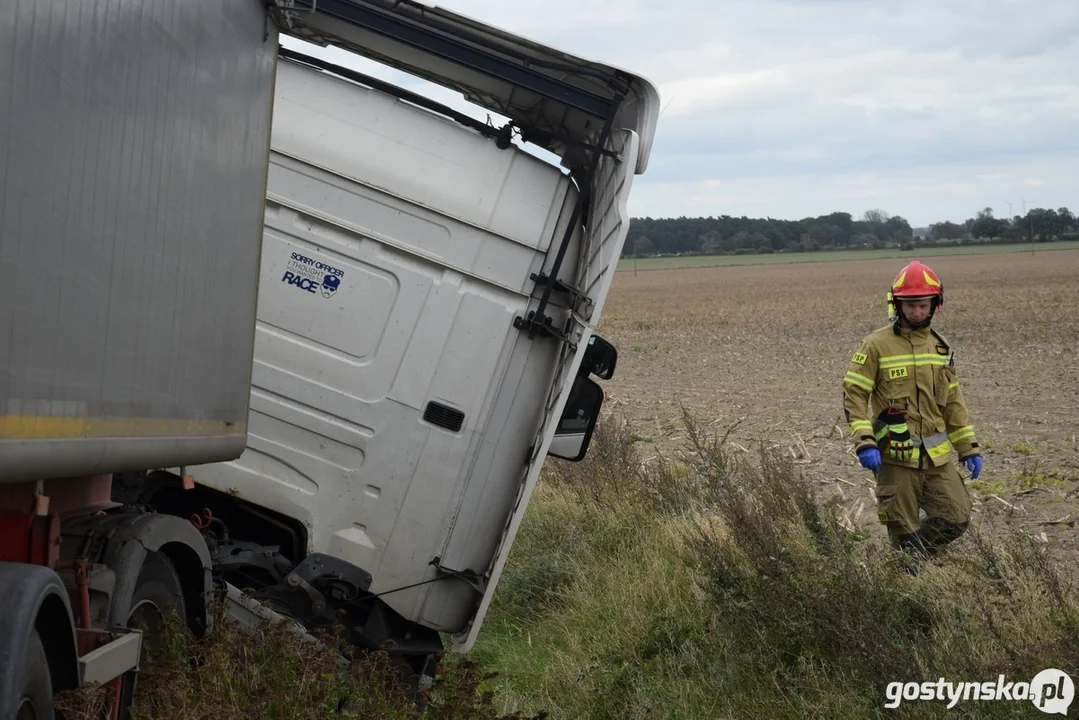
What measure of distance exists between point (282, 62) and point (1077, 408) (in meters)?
12.6

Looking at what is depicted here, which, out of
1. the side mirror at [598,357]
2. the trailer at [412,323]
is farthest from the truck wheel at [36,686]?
the side mirror at [598,357]

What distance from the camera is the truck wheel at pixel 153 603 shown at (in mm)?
3957

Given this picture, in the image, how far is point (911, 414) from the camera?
6.98 meters

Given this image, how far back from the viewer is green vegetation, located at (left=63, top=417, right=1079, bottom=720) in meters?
4.11

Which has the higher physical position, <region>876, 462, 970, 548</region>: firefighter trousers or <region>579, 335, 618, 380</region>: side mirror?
<region>579, 335, 618, 380</region>: side mirror

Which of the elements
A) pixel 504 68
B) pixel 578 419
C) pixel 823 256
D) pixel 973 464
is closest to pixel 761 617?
pixel 578 419

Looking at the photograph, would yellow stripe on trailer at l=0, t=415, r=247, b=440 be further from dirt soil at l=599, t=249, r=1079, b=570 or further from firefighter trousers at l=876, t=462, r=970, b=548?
dirt soil at l=599, t=249, r=1079, b=570

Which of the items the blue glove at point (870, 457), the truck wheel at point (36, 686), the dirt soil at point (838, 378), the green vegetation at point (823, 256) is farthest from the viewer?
the green vegetation at point (823, 256)

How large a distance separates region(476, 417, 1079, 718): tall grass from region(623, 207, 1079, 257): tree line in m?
93.9

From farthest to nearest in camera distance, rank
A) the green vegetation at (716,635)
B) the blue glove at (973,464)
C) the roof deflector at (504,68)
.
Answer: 1. the blue glove at (973,464)
2. the roof deflector at (504,68)
3. the green vegetation at (716,635)

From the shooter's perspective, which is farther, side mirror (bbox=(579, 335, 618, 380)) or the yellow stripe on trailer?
side mirror (bbox=(579, 335, 618, 380))

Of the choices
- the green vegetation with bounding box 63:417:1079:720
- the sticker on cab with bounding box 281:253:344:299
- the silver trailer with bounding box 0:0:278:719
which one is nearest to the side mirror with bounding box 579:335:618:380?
the green vegetation with bounding box 63:417:1079:720

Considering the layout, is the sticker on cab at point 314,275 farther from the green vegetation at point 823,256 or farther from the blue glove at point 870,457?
the green vegetation at point 823,256

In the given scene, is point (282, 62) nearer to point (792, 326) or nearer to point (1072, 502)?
point (1072, 502)
